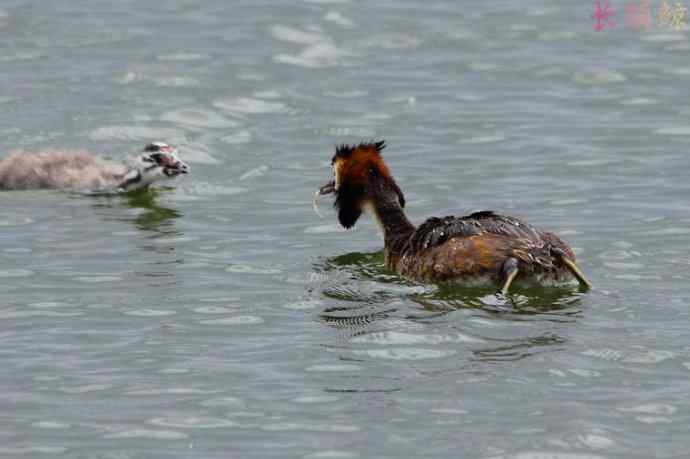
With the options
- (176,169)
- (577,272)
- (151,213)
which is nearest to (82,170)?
(176,169)

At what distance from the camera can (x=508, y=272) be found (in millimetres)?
11219

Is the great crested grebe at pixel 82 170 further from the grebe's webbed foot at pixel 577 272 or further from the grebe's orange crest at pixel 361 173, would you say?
the grebe's webbed foot at pixel 577 272

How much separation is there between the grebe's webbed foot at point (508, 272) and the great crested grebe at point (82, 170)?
5530 mm

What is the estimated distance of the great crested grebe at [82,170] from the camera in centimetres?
1599

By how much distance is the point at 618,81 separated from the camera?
20016 millimetres

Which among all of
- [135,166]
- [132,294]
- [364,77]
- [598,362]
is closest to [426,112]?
[364,77]

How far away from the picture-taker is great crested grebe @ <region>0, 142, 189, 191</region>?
16.0 meters

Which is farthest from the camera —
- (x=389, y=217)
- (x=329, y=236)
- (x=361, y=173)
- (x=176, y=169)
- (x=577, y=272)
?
(x=176, y=169)

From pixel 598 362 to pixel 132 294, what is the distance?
12.2 feet

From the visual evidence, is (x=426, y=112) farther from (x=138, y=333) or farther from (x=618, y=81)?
(x=138, y=333)

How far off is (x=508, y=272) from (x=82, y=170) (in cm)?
629

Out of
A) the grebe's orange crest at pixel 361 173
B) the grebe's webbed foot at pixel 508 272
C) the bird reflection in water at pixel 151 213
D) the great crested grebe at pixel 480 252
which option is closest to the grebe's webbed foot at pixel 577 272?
the great crested grebe at pixel 480 252

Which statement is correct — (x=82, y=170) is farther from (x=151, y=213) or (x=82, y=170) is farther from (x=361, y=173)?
(x=361, y=173)

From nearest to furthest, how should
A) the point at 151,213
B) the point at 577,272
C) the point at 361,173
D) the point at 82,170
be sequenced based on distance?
the point at 577,272 < the point at 361,173 < the point at 151,213 < the point at 82,170
